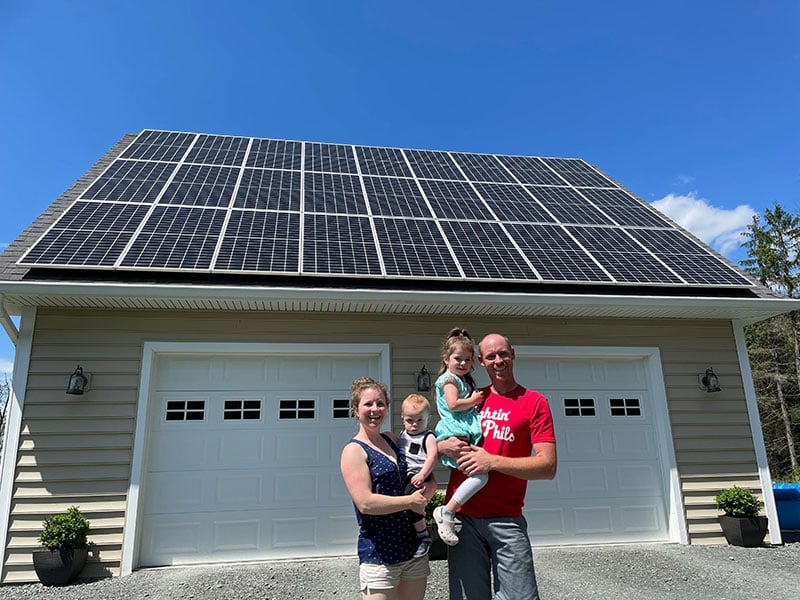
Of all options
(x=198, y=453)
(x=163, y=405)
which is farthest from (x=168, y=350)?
(x=198, y=453)

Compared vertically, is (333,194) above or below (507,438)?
above

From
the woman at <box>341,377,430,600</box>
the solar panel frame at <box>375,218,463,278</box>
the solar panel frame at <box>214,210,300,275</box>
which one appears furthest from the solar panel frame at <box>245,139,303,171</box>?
the woman at <box>341,377,430,600</box>

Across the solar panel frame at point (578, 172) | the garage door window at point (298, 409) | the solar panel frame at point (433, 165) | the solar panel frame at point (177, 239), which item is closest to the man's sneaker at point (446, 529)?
the garage door window at point (298, 409)

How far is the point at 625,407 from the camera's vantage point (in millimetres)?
6195

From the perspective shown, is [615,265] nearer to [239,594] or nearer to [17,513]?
[239,594]

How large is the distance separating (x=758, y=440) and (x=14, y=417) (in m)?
8.76

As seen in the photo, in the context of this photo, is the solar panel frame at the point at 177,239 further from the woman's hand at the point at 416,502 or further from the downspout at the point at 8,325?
the woman's hand at the point at 416,502

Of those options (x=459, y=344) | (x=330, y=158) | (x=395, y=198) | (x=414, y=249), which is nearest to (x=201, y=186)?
(x=330, y=158)

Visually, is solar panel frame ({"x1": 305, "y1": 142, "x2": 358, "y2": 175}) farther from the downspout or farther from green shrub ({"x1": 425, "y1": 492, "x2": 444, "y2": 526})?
green shrub ({"x1": 425, "y1": 492, "x2": 444, "y2": 526})

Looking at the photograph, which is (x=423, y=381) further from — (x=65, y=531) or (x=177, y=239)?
(x=65, y=531)

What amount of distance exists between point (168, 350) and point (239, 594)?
2.66 metres

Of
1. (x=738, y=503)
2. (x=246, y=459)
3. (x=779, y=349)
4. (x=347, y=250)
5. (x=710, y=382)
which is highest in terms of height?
(x=779, y=349)

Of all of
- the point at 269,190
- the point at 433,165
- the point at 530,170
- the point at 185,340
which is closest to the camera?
the point at 185,340

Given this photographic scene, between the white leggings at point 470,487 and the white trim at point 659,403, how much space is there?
13.4 ft
